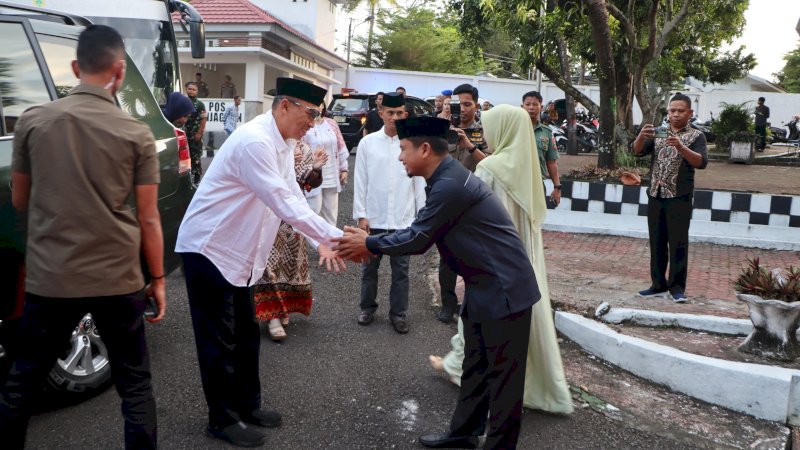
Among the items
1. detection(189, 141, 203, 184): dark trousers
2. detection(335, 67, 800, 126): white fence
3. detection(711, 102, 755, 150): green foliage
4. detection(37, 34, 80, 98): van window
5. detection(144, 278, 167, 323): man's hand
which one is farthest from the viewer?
detection(335, 67, 800, 126): white fence

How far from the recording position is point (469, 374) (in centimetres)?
355

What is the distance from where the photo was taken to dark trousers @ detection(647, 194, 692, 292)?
601 cm

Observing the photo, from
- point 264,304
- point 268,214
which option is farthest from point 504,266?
point 264,304

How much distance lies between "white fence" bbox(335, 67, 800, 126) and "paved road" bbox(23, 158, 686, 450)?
101 ft

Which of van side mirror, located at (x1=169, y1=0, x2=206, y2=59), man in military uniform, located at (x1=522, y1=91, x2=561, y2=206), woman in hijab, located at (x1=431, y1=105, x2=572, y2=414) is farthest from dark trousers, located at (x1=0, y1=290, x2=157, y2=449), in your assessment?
van side mirror, located at (x1=169, y1=0, x2=206, y2=59)

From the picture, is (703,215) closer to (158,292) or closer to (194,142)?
(194,142)

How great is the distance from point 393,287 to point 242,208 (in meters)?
2.22

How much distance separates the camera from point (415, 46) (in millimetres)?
44781

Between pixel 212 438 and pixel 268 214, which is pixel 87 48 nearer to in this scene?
pixel 268 214

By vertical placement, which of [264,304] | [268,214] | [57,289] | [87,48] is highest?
[87,48]

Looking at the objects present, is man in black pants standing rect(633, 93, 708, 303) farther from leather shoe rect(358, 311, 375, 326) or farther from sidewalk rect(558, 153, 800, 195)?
sidewalk rect(558, 153, 800, 195)

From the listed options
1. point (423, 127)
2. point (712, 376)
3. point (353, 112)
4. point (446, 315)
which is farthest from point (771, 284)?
point (353, 112)

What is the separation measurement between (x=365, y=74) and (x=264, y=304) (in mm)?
32480

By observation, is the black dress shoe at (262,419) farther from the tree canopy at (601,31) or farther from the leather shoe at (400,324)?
the tree canopy at (601,31)
